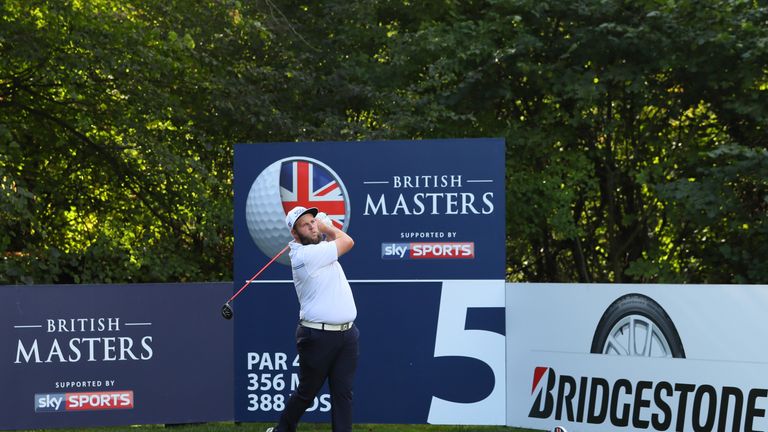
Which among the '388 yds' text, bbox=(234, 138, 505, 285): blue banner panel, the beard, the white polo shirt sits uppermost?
bbox=(234, 138, 505, 285): blue banner panel

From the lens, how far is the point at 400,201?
368 inches

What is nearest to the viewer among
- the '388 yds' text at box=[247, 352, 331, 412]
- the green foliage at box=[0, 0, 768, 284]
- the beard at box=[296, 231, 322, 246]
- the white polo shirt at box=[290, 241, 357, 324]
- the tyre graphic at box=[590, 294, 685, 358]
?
the white polo shirt at box=[290, 241, 357, 324]

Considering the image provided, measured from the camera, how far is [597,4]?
1486 cm

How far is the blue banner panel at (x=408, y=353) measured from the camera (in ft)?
30.4

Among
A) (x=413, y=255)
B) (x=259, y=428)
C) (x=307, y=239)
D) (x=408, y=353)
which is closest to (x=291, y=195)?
(x=413, y=255)

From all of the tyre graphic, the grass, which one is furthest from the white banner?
the grass

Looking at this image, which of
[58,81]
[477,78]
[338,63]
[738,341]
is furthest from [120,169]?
[738,341]

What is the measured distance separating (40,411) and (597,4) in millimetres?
9464

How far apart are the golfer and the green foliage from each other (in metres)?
6.83

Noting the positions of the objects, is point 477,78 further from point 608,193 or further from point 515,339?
point 515,339

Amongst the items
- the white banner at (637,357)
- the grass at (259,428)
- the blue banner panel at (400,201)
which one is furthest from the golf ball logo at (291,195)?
the white banner at (637,357)

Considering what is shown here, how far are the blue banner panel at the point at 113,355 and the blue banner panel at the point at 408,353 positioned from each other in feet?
1.84

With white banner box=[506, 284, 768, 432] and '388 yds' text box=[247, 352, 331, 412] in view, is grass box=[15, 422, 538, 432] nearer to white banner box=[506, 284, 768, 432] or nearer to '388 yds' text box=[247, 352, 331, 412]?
'388 yds' text box=[247, 352, 331, 412]

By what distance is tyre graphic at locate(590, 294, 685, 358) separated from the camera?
27.4 feet
